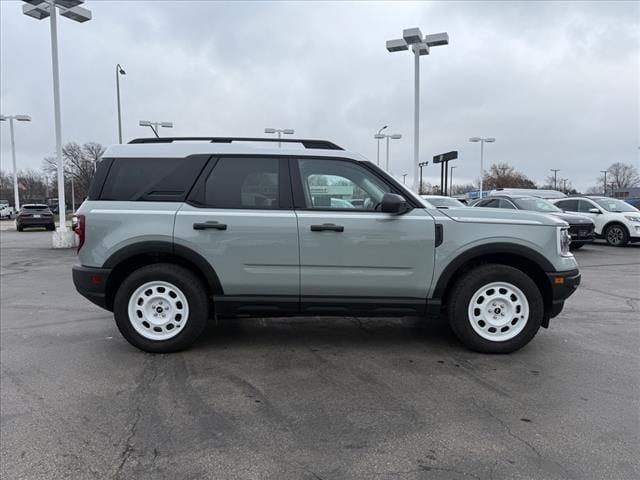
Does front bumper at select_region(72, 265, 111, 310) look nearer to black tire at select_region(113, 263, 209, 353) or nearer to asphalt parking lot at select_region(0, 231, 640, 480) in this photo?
black tire at select_region(113, 263, 209, 353)

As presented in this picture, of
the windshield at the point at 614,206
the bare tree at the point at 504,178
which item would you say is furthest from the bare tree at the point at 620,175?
the windshield at the point at 614,206

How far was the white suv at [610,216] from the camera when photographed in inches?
585

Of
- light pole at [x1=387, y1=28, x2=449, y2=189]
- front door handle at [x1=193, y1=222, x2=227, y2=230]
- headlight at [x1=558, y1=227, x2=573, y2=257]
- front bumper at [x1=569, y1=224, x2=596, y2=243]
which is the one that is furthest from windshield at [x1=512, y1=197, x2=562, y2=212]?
front door handle at [x1=193, y1=222, x2=227, y2=230]

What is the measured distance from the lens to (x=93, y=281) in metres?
4.49

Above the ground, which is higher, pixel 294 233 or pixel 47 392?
pixel 294 233

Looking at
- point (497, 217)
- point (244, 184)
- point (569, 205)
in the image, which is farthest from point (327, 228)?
point (569, 205)

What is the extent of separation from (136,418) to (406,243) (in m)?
2.65

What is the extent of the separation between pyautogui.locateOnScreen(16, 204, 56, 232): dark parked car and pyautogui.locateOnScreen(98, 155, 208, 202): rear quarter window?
77.2 feet

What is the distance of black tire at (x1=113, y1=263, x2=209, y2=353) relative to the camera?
4469 millimetres

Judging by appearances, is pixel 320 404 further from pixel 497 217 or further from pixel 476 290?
pixel 497 217

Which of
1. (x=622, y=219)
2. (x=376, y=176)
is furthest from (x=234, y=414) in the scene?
(x=622, y=219)

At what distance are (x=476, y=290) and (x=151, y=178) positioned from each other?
10.8 ft

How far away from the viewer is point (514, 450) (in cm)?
288

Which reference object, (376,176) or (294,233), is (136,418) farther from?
(376,176)
